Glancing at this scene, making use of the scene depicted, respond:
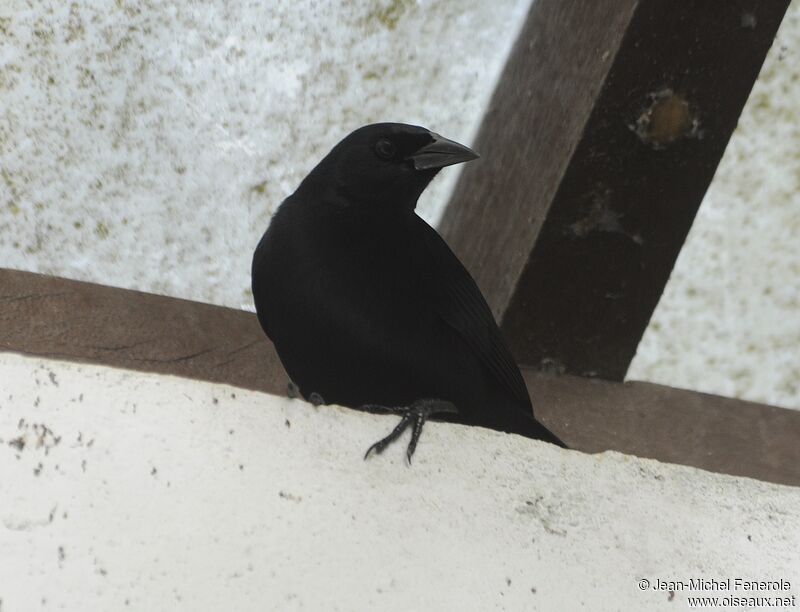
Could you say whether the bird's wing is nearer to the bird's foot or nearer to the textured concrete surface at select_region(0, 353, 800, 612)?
the bird's foot

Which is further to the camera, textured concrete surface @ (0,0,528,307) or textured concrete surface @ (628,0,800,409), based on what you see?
textured concrete surface @ (628,0,800,409)

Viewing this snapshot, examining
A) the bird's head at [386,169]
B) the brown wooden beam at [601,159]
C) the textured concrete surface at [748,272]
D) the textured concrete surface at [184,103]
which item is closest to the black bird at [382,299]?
the bird's head at [386,169]

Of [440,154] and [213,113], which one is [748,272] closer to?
[440,154]

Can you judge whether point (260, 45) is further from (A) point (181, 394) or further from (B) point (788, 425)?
(B) point (788, 425)

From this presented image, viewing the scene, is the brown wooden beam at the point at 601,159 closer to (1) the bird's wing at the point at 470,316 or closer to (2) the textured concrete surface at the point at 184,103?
(1) the bird's wing at the point at 470,316

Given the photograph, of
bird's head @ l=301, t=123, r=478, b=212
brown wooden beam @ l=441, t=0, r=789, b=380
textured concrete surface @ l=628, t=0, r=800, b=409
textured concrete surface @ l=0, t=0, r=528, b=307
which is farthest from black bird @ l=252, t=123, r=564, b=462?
textured concrete surface @ l=628, t=0, r=800, b=409

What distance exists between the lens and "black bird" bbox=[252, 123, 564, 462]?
2615 millimetres

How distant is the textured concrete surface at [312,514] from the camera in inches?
78.2

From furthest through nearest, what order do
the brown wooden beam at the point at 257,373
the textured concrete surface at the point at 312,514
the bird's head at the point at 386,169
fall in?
the bird's head at the point at 386,169 → the brown wooden beam at the point at 257,373 → the textured concrete surface at the point at 312,514

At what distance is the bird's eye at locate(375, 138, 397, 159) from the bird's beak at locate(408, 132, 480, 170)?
0.04 meters

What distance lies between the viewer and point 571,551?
2281 millimetres

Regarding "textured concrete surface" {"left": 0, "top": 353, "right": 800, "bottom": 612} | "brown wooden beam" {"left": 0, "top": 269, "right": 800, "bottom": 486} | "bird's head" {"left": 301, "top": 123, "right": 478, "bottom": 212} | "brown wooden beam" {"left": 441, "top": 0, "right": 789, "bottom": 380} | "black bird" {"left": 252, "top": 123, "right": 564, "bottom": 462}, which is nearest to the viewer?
"textured concrete surface" {"left": 0, "top": 353, "right": 800, "bottom": 612}

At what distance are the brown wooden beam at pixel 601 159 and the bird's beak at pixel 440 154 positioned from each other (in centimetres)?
12

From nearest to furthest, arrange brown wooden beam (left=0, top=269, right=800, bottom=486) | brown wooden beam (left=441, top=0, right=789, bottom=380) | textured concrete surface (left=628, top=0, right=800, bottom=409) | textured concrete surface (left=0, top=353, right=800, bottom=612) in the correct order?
textured concrete surface (left=0, top=353, right=800, bottom=612)
brown wooden beam (left=0, top=269, right=800, bottom=486)
brown wooden beam (left=441, top=0, right=789, bottom=380)
textured concrete surface (left=628, top=0, right=800, bottom=409)
